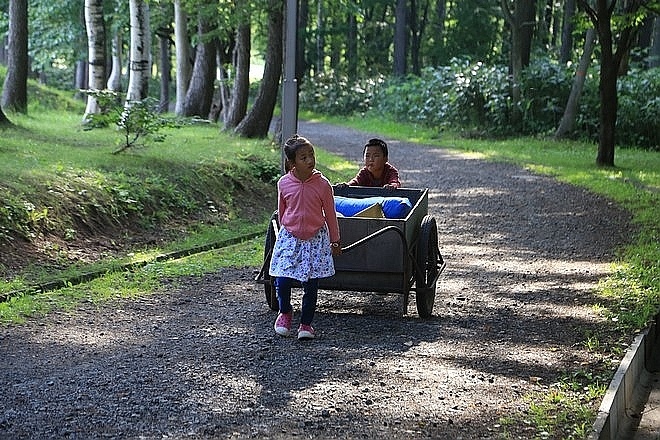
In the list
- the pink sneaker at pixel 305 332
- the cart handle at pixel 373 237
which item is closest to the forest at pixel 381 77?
the cart handle at pixel 373 237

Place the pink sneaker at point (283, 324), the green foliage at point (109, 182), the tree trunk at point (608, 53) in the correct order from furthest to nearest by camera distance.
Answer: the tree trunk at point (608, 53) → the green foliage at point (109, 182) → the pink sneaker at point (283, 324)

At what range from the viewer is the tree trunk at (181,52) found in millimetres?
29234

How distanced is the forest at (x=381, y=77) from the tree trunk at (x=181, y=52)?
0.17 ft

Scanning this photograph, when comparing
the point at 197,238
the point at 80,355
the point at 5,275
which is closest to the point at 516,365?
the point at 80,355

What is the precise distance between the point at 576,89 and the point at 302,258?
2289 centimetres

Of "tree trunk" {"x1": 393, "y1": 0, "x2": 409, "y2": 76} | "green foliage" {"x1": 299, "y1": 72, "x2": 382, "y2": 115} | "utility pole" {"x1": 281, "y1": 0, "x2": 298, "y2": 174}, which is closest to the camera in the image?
"utility pole" {"x1": 281, "y1": 0, "x2": 298, "y2": 174}

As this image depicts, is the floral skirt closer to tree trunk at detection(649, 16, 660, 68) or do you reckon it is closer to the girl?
the girl

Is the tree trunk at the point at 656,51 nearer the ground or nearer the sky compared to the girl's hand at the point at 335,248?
nearer the sky

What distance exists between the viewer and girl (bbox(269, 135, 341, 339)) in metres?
7.99

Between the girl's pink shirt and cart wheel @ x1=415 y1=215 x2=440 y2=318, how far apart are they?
1015 mm

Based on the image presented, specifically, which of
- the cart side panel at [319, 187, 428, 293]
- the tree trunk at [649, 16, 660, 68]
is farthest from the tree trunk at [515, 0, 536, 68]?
the cart side panel at [319, 187, 428, 293]

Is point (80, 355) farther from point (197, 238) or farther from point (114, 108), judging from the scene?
point (114, 108)

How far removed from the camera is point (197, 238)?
1290 cm

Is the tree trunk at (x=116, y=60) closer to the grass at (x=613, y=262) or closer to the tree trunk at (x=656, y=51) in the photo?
the grass at (x=613, y=262)
